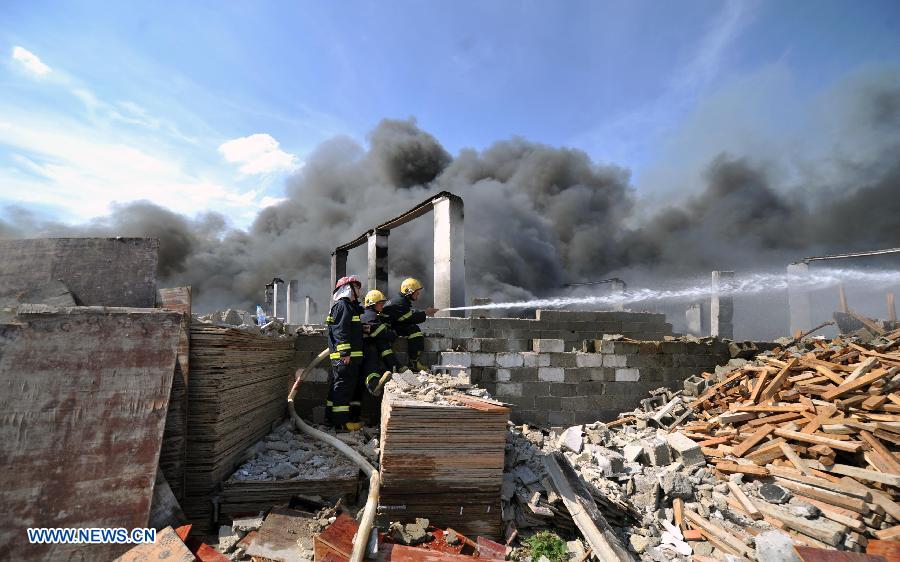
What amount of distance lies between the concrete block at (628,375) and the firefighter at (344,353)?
408 centimetres


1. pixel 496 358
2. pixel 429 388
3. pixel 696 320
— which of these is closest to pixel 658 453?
pixel 496 358

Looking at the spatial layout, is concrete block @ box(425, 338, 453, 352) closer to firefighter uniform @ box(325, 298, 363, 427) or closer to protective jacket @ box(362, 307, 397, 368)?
→ protective jacket @ box(362, 307, 397, 368)

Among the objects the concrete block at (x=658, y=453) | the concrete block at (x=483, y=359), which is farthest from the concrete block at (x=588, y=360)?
the concrete block at (x=658, y=453)

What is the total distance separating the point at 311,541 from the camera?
3551 mm

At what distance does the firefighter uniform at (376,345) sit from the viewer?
5.91 meters

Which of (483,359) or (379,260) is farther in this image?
(379,260)

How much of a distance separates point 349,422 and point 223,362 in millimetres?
2075

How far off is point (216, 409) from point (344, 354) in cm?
172

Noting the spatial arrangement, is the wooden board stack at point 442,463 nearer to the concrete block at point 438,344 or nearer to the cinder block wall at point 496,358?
the cinder block wall at point 496,358

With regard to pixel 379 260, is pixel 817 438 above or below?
below

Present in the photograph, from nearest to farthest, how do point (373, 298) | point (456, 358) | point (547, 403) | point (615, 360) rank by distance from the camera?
point (373, 298) → point (456, 358) → point (547, 403) → point (615, 360)

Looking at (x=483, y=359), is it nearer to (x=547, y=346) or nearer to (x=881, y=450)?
(x=547, y=346)

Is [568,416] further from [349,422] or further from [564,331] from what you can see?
[349,422]

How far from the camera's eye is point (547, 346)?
7023mm
